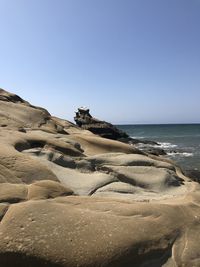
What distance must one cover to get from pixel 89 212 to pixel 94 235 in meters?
0.43

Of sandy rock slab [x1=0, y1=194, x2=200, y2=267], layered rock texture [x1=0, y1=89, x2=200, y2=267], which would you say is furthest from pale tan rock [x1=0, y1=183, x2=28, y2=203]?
sandy rock slab [x1=0, y1=194, x2=200, y2=267]

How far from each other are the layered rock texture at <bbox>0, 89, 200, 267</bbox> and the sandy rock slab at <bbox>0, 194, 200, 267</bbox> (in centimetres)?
1

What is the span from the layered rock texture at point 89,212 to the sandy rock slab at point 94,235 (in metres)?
0.01

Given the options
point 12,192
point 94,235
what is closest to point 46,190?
point 12,192

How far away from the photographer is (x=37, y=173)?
5715 mm

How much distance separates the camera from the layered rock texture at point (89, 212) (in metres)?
4.16

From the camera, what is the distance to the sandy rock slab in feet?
13.4

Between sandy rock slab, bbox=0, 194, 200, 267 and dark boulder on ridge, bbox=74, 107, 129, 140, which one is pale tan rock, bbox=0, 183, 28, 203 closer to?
sandy rock slab, bbox=0, 194, 200, 267

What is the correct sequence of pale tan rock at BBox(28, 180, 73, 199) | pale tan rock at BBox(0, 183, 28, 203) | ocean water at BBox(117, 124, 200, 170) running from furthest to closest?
1. ocean water at BBox(117, 124, 200, 170)
2. pale tan rock at BBox(28, 180, 73, 199)
3. pale tan rock at BBox(0, 183, 28, 203)

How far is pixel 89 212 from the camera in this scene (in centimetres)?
475

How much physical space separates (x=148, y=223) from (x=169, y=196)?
1.63 metres

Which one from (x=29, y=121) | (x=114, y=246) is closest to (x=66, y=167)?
(x=114, y=246)

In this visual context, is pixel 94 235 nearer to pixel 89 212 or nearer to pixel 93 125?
pixel 89 212

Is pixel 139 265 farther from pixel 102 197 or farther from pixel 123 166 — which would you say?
pixel 123 166
